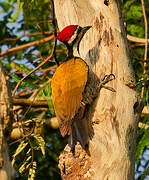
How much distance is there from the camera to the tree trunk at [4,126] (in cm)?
219

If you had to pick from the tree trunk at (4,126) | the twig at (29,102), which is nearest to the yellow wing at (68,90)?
the tree trunk at (4,126)

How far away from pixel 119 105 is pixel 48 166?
2.77 metres

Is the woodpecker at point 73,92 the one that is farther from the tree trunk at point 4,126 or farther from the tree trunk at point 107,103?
the tree trunk at point 4,126

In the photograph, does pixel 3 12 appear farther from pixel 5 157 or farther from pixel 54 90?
pixel 5 157

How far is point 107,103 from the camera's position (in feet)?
11.3

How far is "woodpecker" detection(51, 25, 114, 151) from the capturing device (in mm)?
3428

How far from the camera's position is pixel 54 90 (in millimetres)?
3684

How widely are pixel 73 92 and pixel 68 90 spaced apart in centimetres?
5

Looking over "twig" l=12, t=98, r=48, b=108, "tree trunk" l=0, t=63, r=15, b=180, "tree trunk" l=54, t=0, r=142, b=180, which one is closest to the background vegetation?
"twig" l=12, t=98, r=48, b=108

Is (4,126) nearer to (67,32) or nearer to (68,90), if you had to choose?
(68,90)

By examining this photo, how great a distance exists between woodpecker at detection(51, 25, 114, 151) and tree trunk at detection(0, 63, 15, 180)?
93cm

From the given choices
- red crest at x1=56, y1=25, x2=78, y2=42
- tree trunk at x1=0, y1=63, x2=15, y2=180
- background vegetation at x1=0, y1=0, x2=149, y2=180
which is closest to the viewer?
tree trunk at x1=0, y1=63, x2=15, y2=180

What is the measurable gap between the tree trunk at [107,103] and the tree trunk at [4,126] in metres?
1.03

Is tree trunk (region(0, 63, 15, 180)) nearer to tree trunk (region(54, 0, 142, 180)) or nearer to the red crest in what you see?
tree trunk (region(54, 0, 142, 180))
